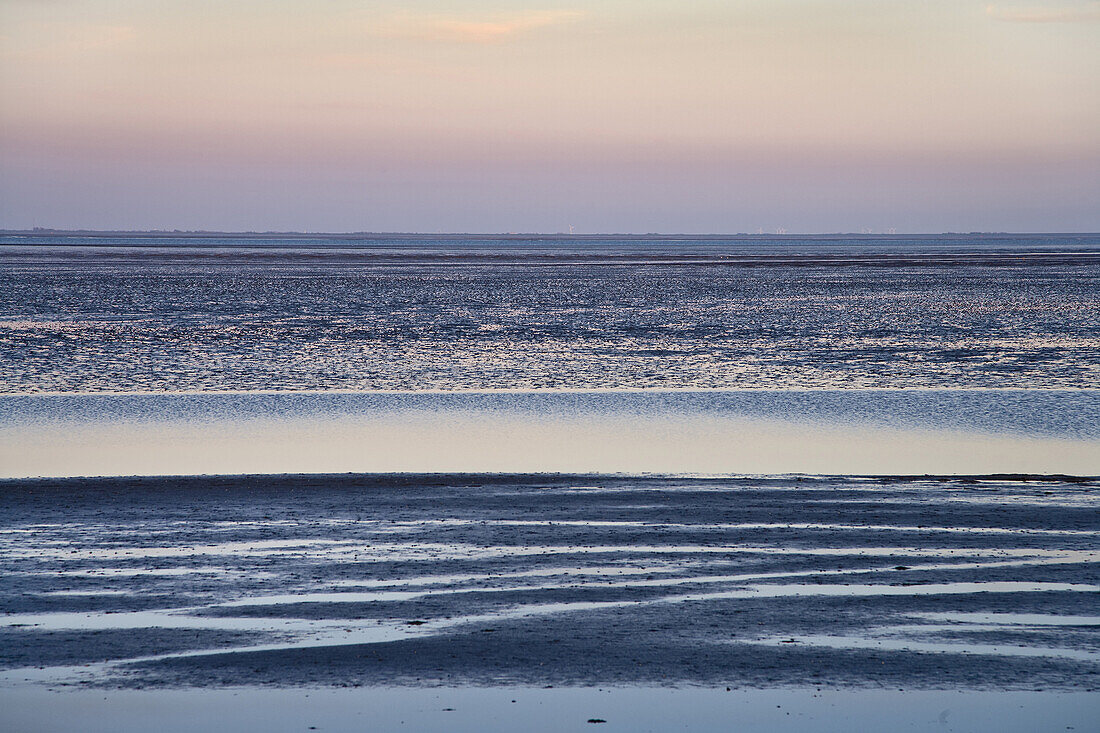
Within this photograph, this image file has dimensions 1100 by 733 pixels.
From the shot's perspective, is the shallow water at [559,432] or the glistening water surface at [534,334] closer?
the shallow water at [559,432]

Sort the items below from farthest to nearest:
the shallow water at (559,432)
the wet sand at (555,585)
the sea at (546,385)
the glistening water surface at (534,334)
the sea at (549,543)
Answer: the glistening water surface at (534,334) → the sea at (546,385) → the shallow water at (559,432) → the wet sand at (555,585) → the sea at (549,543)

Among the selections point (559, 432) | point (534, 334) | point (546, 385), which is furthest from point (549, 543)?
point (534, 334)

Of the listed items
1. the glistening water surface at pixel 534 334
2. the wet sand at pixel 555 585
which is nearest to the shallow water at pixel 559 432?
the wet sand at pixel 555 585

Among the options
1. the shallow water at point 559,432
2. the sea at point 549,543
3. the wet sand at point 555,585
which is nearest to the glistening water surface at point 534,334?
the sea at point 549,543

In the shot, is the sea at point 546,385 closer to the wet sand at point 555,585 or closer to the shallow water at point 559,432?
the shallow water at point 559,432

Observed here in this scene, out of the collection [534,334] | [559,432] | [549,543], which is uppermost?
[534,334]

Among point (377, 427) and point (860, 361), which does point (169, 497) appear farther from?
point (860, 361)

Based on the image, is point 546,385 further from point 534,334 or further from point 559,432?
point 534,334

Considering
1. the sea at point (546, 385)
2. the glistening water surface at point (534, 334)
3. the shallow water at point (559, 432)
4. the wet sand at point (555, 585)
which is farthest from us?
Result: the glistening water surface at point (534, 334)

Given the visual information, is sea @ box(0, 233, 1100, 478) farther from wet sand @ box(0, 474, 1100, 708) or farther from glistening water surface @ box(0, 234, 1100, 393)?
wet sand @ box(0, 474, 1100, 708)

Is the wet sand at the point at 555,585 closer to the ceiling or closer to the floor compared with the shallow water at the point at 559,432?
closer to the ceiling

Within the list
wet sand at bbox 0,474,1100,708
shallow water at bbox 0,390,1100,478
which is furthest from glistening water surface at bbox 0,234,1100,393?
wet sand at bbox 0,474,1100,708

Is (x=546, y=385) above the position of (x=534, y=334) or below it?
below

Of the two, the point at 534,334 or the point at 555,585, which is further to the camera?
the point at 534,334
